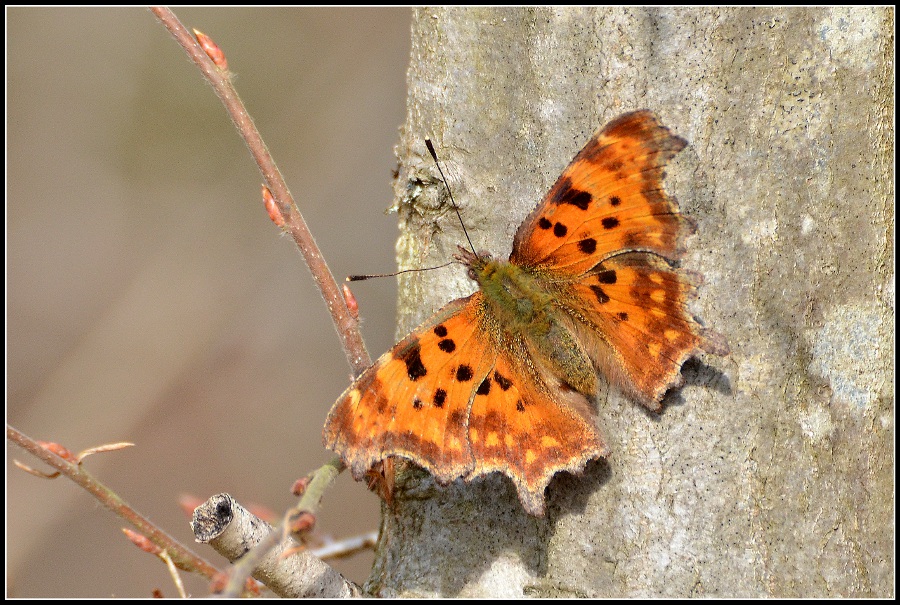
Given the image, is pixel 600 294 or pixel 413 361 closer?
pixel 413 361

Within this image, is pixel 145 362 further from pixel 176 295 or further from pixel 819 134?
pixel 819 134

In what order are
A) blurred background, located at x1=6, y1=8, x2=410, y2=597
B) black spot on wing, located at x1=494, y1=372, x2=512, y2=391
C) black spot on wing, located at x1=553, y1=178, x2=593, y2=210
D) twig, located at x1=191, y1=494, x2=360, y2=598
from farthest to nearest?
blurred background, located at x1=6, y1=8, x2=410, y2=597 < black spot on wing, located at x1=494, y1=372, x2=512, y2=391 < black spot on wing, located at x1=553, y1=178, x2=593, y2=210 < twig, located at x1=191, y1=494, x2=360, y2=598

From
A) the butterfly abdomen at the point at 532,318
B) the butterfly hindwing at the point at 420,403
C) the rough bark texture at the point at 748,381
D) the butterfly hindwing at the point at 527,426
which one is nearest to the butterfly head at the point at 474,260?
the butterfly abdomen at the point at 532,318

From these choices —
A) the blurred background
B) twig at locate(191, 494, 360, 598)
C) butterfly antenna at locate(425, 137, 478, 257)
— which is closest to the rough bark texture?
twig at locate(191, 494, 360, 598)

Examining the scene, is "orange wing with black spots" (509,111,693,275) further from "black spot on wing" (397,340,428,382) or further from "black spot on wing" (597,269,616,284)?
"black spot on wing" (397,340,428,382)

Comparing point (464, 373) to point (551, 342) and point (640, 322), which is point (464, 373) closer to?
point (551, 342)

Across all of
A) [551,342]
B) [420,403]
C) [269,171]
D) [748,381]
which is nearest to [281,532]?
[420,403]

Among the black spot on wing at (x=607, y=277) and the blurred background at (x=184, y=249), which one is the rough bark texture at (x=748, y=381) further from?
the blurred background at (x=184, y=249)
